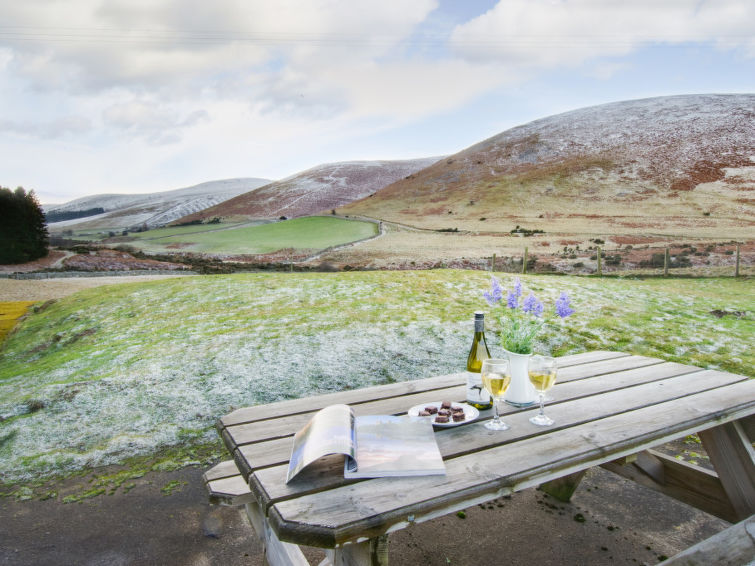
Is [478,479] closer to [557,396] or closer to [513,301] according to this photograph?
[513,301]


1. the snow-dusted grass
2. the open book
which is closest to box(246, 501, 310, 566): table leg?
the open book

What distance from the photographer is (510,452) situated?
182 centimetres

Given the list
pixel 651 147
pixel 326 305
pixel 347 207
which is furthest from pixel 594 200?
pixel 326 305

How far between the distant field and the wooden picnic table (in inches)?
943

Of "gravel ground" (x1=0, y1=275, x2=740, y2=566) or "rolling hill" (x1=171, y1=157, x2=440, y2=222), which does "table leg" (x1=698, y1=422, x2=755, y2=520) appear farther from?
"rolling hill" (x1=171, y1=157, x2=440, y2=222)

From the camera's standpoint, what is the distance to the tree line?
16609 mm

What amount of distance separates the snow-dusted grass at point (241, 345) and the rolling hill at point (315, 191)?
146 feet

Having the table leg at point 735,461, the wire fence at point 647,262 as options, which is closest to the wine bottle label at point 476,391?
the table leg at point 735,461

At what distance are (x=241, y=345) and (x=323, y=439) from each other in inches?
205

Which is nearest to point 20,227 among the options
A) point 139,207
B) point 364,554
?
point 364,554

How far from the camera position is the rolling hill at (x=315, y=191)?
56.0m

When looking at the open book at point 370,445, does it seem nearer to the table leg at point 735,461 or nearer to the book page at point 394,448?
the book page at point 394,448

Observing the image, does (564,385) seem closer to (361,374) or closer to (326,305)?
(361,374)

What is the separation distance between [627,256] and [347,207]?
3671cm
